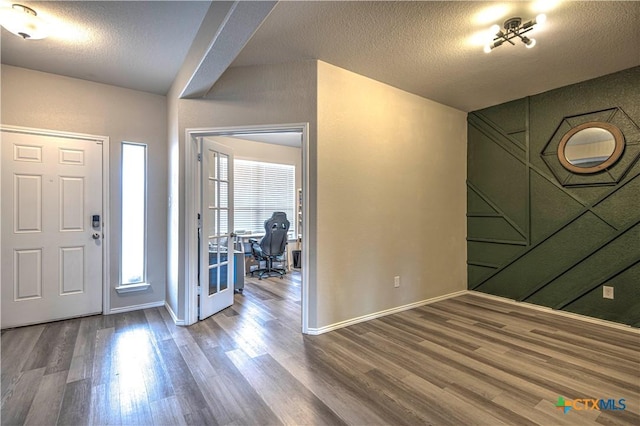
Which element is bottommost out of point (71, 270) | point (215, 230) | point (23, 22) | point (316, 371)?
point (316, 371)

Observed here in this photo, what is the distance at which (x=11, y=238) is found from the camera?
3.00m

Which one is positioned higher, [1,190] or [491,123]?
[491,123]

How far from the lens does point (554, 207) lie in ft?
11.6

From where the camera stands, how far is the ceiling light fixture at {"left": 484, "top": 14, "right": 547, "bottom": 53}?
226cm

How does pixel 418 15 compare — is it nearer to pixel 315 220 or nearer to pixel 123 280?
pixel 315 220

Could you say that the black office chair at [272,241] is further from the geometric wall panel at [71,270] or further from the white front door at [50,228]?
the geometric wall panel at [71,270]

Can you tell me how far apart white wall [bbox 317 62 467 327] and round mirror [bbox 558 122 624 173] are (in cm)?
121

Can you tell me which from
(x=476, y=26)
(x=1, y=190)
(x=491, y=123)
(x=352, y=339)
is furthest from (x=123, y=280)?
(x=491, y=123)

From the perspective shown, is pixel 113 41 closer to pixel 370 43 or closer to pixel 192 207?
pixel 192 207

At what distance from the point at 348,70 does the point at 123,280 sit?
3538 mm

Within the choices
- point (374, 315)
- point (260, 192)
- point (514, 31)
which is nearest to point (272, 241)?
point (260, 192)

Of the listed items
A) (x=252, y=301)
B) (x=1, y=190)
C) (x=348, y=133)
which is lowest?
(x=252, y=301)

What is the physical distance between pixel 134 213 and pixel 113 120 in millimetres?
1109

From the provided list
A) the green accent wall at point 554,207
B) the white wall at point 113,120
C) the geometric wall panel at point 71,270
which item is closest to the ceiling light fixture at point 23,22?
the white wall at point 113,120
